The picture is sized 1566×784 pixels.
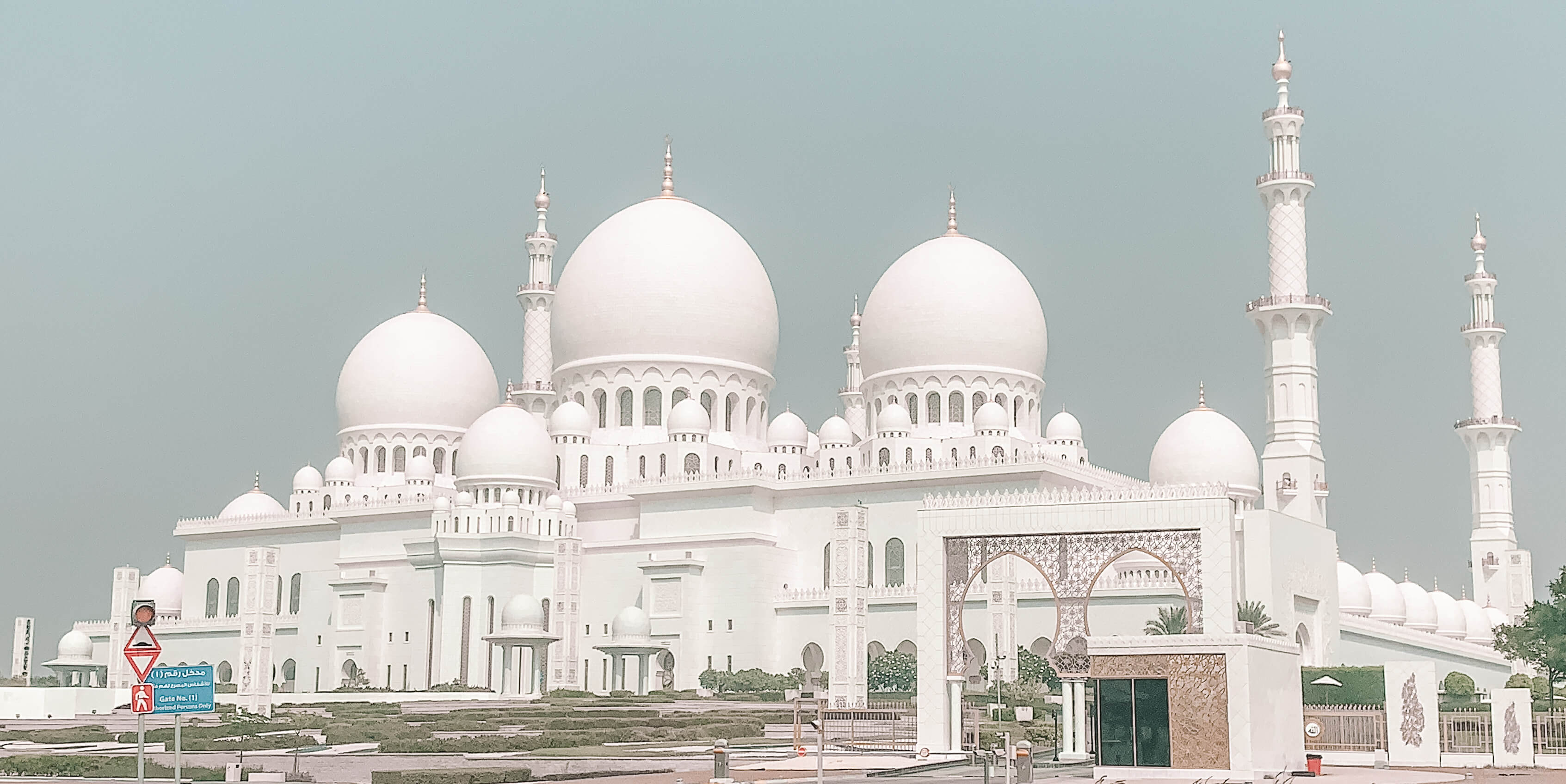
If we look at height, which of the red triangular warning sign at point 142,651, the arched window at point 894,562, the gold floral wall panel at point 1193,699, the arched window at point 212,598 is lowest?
the gold floral wall panel at point 1193,699

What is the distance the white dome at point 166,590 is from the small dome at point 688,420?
920 inches

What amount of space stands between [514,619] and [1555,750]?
35044 millimetres

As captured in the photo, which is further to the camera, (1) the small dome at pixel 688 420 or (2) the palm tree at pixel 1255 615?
(1) the small dome at pixel 688 420

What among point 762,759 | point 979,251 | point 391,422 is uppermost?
point 979,251

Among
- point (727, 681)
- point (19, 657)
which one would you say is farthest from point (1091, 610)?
point (19, 657)

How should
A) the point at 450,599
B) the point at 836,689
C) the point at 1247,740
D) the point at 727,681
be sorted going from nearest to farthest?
the point at 1247,740 → the point at 836,689 → the point at 727,681 → the point at 450,599

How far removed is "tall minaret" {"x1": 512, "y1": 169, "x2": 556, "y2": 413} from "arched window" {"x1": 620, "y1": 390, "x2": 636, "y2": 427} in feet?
14.2

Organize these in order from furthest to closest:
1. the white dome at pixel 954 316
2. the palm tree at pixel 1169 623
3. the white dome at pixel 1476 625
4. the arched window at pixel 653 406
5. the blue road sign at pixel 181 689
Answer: the white dome at pixel 1476 625 < the arched window at pixel 653 406 < the white dome at pixel 954 316 < the palm tree at pixel 1169 623 < the blue road sign at pixel 181 689

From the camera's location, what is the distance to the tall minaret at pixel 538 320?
222 feet

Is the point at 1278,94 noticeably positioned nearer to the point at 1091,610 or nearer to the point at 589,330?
the point at 1091,610

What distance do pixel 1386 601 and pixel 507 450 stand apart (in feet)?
112

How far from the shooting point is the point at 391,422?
6875 cm

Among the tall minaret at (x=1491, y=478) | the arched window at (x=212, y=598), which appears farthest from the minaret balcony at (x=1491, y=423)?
the arched window at (x=212, y=598)

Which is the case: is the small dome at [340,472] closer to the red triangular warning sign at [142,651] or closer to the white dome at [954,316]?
the white dome at [954,316]
